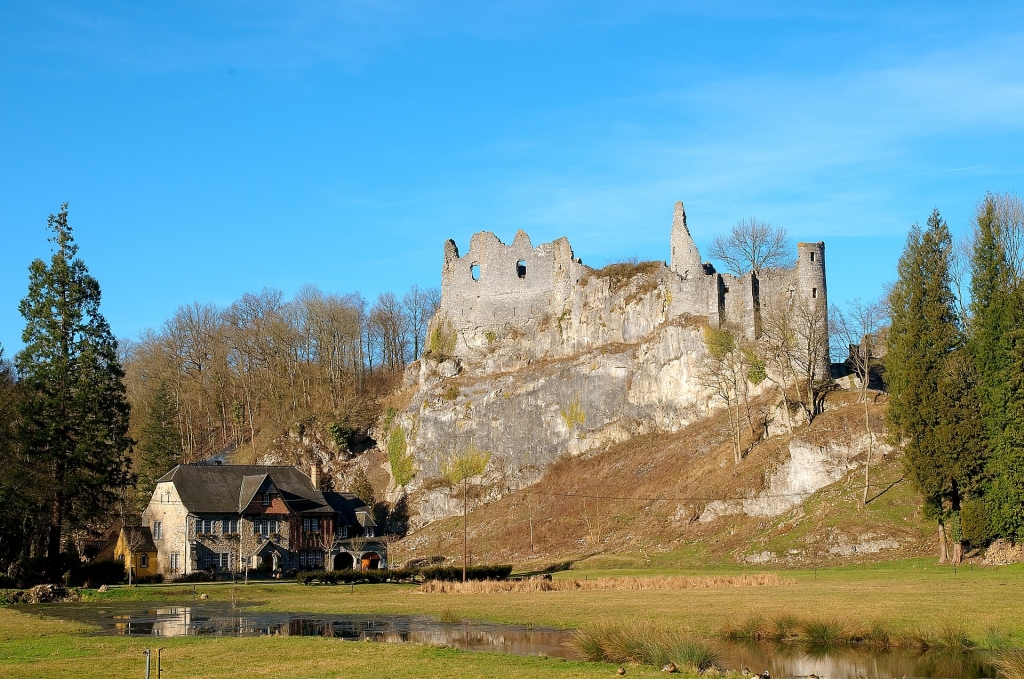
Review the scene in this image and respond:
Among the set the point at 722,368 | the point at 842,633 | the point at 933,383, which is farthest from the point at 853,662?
the point at 722,368

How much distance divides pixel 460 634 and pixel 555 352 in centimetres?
5402

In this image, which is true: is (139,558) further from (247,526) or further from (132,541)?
(247,526)

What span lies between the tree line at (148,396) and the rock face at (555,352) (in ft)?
41.2

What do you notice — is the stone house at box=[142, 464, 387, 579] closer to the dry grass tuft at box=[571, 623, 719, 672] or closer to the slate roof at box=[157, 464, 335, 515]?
the slate roof at box=[157, 464, 335, 515]

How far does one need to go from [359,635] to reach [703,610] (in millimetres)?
11305

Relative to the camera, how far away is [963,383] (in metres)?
53.5

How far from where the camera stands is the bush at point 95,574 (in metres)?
58.4

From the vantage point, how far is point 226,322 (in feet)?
373

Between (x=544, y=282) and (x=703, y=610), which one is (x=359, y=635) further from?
(x=544, y=282)

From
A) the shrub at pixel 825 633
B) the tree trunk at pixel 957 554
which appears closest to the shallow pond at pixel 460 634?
the shrub at pixel 825 633

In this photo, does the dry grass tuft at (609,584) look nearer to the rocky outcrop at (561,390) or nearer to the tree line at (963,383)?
the tree line at (963,383)

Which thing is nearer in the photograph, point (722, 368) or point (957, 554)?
point (957, 554)

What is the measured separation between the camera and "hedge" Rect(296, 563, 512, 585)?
191 feet

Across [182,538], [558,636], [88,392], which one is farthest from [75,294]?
[558,636]
